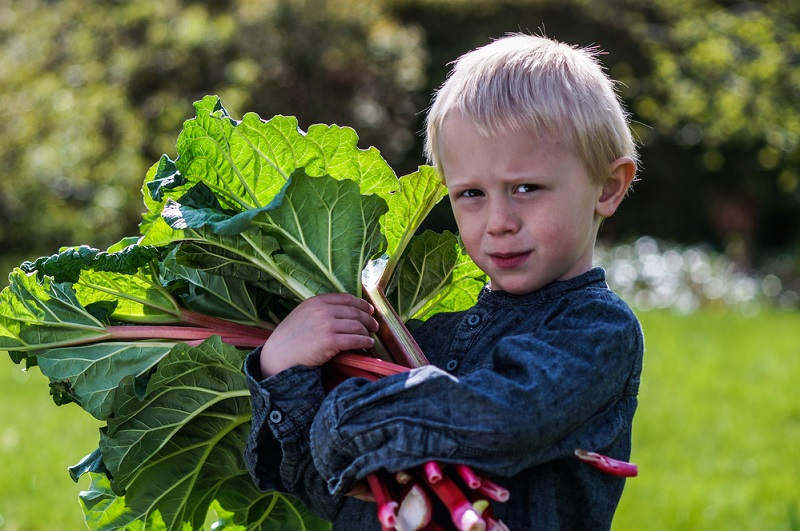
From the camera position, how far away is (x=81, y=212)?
10.2 m

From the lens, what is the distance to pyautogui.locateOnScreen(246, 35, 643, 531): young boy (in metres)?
1.67

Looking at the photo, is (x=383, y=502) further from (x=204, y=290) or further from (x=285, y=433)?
(x=204, y=290)

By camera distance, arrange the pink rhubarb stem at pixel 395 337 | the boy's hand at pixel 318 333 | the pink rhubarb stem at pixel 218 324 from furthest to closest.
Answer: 1. the pink rhubarb stem at pixel 218 324
2. the pink rhubarb stem at pixel 395 337
3. the boy's hand at pixel 318 333

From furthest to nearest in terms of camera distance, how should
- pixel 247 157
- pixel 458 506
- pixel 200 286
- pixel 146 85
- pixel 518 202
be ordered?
pixel 146 85 < pixel 200 286 < pixel 247 157 < pixel 518 202 < pixel 458 506

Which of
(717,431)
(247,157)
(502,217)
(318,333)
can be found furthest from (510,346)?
(717,431)

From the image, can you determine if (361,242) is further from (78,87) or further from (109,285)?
(78,87)

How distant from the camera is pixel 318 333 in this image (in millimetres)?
1854

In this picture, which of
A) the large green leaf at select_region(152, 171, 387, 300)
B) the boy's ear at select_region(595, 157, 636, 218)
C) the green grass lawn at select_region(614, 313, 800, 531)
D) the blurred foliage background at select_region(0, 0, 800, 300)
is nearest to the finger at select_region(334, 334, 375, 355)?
the large green leaf at select_region(152, 171, 387, 300)

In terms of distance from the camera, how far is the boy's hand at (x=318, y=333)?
1.85 metres

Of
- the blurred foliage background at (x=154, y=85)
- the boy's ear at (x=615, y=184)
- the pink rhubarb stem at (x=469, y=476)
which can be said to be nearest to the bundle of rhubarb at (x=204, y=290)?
the pink rhubarb stem at (x=469, y=476)

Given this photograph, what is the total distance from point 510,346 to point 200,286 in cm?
67

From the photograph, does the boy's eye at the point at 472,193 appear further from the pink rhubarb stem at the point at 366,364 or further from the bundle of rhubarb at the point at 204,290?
the pink rhubarb stem at the point at 366,364

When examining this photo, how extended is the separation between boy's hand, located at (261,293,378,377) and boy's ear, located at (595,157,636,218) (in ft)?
1.60

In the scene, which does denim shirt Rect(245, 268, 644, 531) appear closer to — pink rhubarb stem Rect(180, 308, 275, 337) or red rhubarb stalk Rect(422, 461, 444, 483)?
red rhubarb stalk Rect(422, 461, 444, 483)
